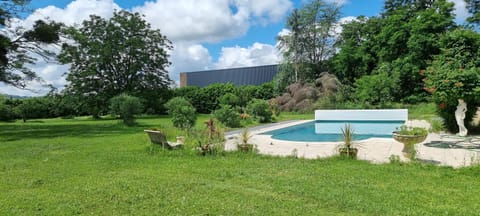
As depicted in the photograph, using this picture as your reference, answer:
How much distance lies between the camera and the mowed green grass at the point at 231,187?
3.56m

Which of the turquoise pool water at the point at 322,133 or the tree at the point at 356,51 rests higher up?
the tree at the point at 356,51

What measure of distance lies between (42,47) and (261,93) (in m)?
16.8

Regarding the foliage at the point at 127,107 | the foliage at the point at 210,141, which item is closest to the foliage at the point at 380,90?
the foliage at the point at 127,107

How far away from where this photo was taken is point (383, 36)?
23.7 m

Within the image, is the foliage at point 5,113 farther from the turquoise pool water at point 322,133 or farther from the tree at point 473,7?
the tree at point 473,7

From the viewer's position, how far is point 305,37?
89.8 ft

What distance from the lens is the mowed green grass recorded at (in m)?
3.56

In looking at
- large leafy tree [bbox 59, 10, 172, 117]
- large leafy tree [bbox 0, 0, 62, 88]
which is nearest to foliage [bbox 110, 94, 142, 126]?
large leafy tree [bbox 0, 0, 62, 88]

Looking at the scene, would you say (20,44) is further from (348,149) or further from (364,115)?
(364,115)

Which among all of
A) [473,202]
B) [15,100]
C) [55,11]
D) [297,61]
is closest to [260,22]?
[297,61]

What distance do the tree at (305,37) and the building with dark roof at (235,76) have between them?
5.04 m

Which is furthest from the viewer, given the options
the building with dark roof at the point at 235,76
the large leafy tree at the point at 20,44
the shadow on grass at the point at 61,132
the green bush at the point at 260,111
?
the building with dark roof at the point at 235,76

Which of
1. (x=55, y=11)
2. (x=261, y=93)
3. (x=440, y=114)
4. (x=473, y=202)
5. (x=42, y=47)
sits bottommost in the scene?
(x=473, y=202)

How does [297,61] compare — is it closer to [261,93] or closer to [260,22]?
[261,93]
